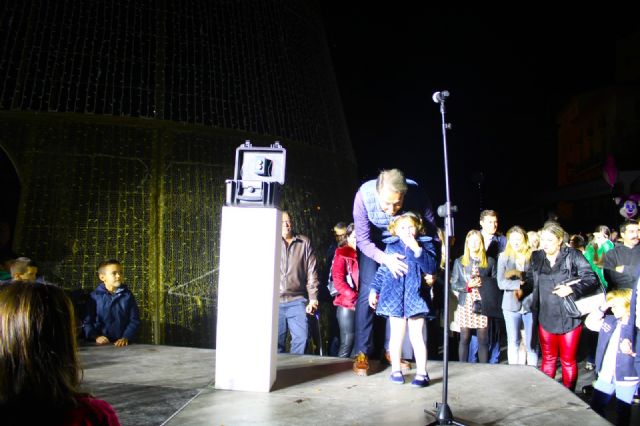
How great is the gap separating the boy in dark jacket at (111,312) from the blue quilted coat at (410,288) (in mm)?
3149

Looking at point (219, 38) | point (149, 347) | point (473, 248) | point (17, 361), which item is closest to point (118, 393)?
point (149, 347)

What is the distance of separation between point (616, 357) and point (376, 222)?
2.37 meters

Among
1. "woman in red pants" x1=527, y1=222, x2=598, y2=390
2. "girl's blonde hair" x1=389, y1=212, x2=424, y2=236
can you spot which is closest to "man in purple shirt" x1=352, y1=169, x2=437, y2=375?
"girl's blonde hair" x1=389, y1=212, x2=424, y2=236

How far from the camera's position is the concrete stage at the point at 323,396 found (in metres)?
3.39

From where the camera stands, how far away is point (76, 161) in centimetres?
718

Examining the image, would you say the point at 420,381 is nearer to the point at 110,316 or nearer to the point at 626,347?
the point at 626,347

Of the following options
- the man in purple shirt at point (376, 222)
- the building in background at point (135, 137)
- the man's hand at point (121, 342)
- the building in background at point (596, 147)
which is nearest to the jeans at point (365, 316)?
the man in purple shirt at point (376, 222)

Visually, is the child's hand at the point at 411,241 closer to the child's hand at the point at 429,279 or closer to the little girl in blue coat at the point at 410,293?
the little girl in blue coat at the point at 410,293

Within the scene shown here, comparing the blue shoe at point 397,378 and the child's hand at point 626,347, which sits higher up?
the child's hand at point 626,347

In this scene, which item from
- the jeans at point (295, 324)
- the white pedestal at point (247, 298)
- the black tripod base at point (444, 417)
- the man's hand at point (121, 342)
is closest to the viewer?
the black tripod base at point (444, 417)

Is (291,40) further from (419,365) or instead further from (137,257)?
(419,365)

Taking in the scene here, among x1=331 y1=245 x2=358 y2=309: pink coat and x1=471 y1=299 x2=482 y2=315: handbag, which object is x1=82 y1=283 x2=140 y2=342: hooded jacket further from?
x1=471 y1=299 x2=482 y2=315: handbag

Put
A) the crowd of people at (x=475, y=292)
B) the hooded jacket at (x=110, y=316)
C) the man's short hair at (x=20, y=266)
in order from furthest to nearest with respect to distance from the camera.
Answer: the hooded jacket at (x=110, y=316) < the man's short hair at (x=20, y=266) < the crowd of people at (x=475, y=292)

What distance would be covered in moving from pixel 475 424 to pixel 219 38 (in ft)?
22.6
